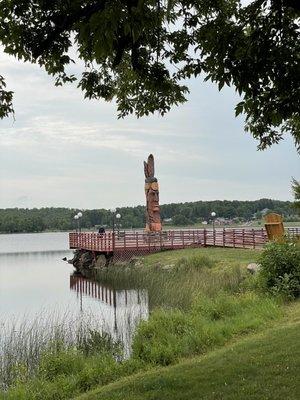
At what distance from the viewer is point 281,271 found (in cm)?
1486

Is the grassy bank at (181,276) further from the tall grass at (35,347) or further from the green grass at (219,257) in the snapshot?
the tall grass at (35,347)

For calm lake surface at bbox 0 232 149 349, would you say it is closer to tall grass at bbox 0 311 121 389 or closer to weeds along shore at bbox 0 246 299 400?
tall grass at bbox 0 311 121 389

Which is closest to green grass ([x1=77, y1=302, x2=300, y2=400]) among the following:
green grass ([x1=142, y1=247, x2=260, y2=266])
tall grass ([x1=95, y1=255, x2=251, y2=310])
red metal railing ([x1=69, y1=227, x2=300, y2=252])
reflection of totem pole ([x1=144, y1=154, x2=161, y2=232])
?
tall grass ([x1=95, y1=255, x2=251, y2=310])

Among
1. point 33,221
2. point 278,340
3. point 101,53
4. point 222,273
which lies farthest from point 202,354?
point 33,221

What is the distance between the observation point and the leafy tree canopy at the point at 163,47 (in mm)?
4453

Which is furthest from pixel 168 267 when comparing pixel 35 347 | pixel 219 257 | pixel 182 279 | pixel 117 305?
pixel 35 347

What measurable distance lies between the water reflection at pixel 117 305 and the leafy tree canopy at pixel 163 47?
649 cm

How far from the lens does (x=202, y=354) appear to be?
973 cm

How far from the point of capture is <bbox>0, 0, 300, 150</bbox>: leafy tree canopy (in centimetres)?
445

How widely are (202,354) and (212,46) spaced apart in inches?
233

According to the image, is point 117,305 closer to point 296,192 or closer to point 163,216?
point 296,192

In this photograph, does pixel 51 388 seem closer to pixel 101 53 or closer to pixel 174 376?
pixel 174 376

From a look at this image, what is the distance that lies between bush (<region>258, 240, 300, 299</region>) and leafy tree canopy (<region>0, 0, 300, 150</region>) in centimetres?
694

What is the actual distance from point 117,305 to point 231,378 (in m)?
15.5
